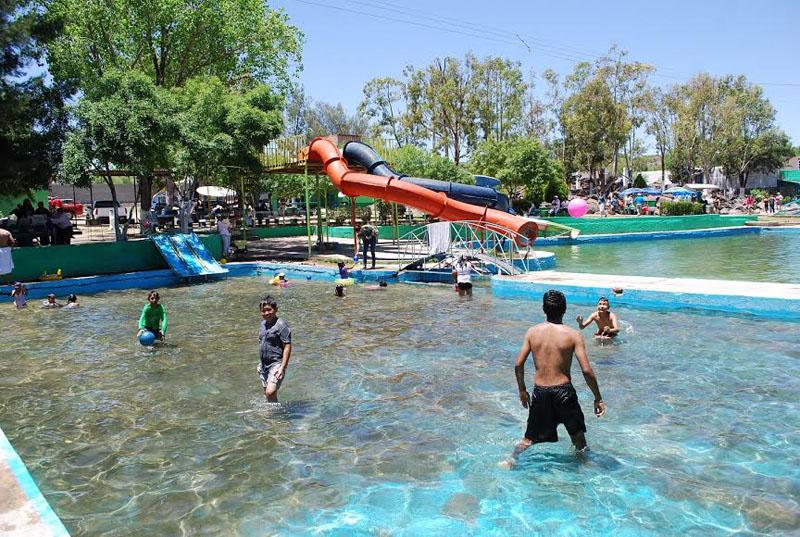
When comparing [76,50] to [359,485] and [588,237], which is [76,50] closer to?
[588,237]

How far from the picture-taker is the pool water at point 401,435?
5.64 m

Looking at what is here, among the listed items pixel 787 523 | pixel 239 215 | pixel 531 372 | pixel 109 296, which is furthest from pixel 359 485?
pixel 239 215

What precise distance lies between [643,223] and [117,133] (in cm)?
2817

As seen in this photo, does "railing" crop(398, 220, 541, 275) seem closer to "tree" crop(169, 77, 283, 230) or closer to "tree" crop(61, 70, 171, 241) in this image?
"tree" crop(169, 77, 283, 230)

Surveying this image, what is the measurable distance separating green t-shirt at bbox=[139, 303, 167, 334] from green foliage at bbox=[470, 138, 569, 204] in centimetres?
3090

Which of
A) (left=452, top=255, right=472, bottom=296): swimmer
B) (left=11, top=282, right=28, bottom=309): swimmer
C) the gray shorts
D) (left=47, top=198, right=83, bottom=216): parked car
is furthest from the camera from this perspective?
(left=47, top=198, right=83, bottom=216): parked car

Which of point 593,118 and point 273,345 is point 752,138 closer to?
point 593,118

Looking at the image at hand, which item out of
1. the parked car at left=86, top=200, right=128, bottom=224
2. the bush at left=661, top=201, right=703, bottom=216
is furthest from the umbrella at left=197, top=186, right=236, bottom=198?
the bush at left=661, top=201, right=703, bottom=216

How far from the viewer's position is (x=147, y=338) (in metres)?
11.7

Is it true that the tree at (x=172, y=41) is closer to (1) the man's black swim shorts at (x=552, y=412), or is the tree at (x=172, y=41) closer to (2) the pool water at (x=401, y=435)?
(2) the pool water at (x=401, y=435)

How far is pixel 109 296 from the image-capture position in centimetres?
1950

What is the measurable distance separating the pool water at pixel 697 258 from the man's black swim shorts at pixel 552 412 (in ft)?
47.6

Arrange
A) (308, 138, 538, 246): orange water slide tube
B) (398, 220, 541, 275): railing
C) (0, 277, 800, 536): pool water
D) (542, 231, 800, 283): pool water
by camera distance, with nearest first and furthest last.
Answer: (0, 277, 800, 536): pool water
(398, 220, 541, 275): railing
(542, 231, 800, 283): pool water
(308, 138, 538, 246): orange water slide tube

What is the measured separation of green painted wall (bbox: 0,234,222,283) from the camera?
21.1 m
